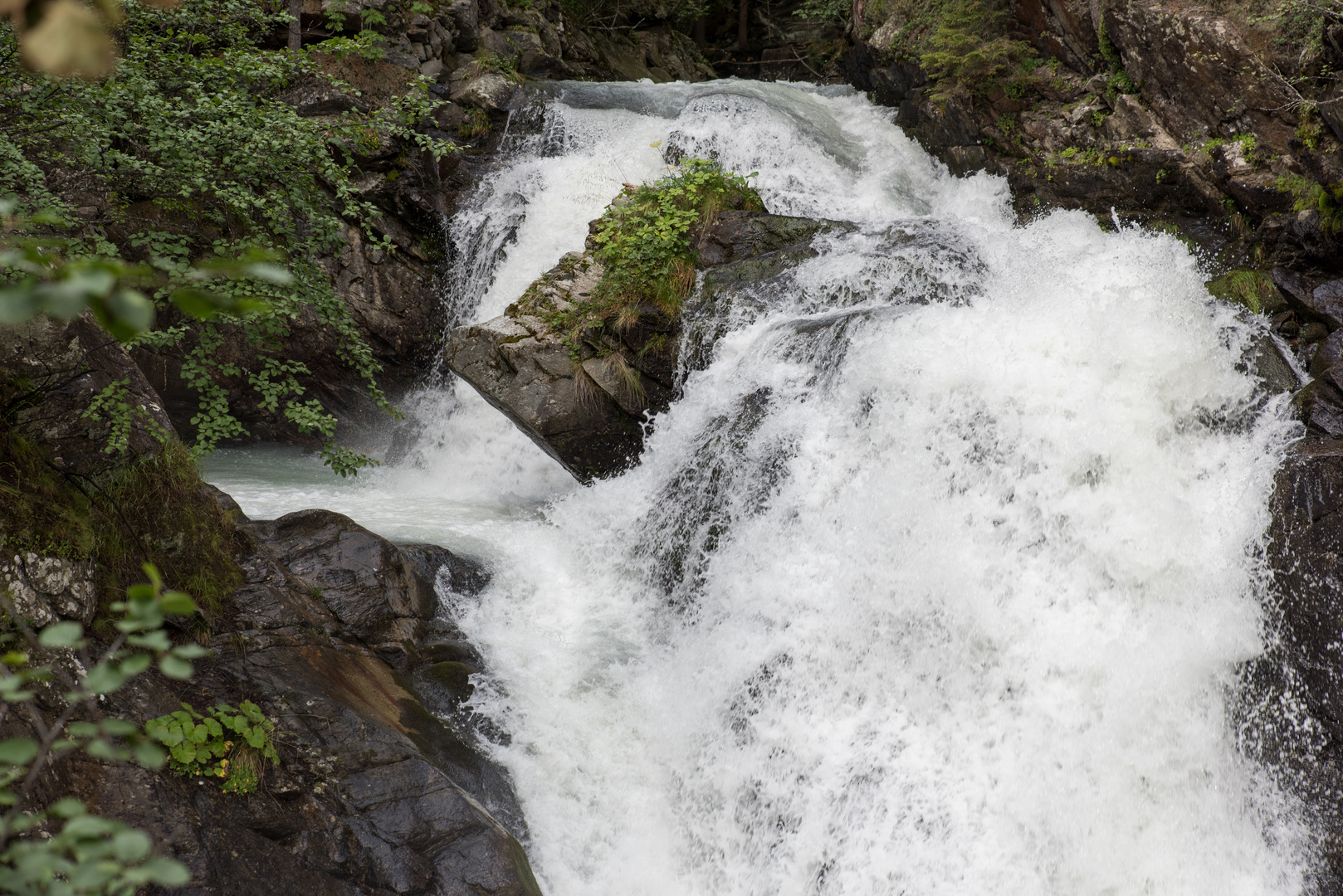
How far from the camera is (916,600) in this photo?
5230 millimetres

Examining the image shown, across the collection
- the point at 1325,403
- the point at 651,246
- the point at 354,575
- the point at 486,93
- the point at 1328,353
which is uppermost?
the point at 1328,353

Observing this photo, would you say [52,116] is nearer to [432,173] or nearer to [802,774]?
[802,774]

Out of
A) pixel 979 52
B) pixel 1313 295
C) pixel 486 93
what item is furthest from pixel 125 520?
pixel 979 52

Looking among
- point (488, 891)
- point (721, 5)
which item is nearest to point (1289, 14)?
point (488, 891)

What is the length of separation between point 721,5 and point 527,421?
18.8m

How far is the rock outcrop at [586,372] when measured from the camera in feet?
25.0

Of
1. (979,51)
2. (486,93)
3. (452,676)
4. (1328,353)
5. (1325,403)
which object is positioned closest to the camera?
(1325,403)

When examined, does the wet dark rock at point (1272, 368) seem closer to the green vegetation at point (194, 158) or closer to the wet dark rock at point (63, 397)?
the green vegetation at point (194, 158)

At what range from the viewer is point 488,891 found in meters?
3.98

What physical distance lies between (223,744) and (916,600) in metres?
3.89

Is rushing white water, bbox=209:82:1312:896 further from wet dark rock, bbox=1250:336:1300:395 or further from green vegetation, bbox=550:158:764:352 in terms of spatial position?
green vegetation, bbox=550:158:764:352

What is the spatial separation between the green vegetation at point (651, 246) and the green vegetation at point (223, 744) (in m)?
4.58

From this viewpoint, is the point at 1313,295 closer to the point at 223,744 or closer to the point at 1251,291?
the point at 1251,291

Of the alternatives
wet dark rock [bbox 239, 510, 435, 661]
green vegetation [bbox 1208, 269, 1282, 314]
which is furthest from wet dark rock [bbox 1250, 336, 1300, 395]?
wet dark rock [bbox 239, 510, 435, 661]
